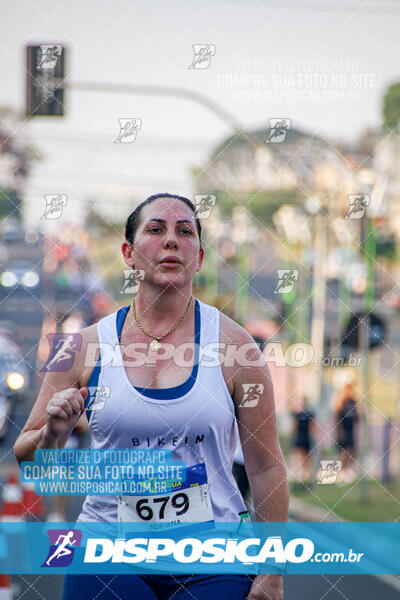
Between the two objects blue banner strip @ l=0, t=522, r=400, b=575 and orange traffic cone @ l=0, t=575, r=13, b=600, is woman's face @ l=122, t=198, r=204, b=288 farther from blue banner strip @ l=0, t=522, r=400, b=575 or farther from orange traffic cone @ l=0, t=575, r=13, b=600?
orange traffic cone @ l=0, t=575, r=13, b=600

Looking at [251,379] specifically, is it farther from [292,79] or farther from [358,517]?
[358,517]

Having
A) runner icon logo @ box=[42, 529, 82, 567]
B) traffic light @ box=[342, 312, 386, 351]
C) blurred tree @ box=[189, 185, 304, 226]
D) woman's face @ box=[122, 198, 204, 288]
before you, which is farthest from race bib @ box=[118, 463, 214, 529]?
traffic light @ box=[342, 312, 386, 351]

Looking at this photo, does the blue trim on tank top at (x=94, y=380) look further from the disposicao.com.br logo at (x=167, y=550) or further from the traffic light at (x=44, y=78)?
the traffic light at (x=44, y=78)

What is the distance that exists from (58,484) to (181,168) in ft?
4.36

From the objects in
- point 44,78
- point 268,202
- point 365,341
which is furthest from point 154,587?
point 365,341

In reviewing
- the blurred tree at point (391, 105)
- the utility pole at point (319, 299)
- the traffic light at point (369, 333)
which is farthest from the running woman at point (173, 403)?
the traffic light at point (369, 333)

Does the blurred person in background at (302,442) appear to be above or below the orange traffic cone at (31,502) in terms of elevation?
above

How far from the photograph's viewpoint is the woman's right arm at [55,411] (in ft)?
8.36

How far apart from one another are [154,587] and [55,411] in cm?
53

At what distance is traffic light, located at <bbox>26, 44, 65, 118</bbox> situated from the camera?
11.3ft

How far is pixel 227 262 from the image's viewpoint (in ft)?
30.0

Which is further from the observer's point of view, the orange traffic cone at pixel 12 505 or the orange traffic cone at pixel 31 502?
the orange traffic cone at pixel 31 502

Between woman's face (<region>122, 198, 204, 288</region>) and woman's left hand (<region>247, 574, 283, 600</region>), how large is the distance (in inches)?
32.9

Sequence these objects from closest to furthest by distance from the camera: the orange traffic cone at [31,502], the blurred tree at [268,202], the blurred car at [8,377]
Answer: the orange traffic cone at [31,502], the blurred tree at [268,202], the blurred car at [8,377]
